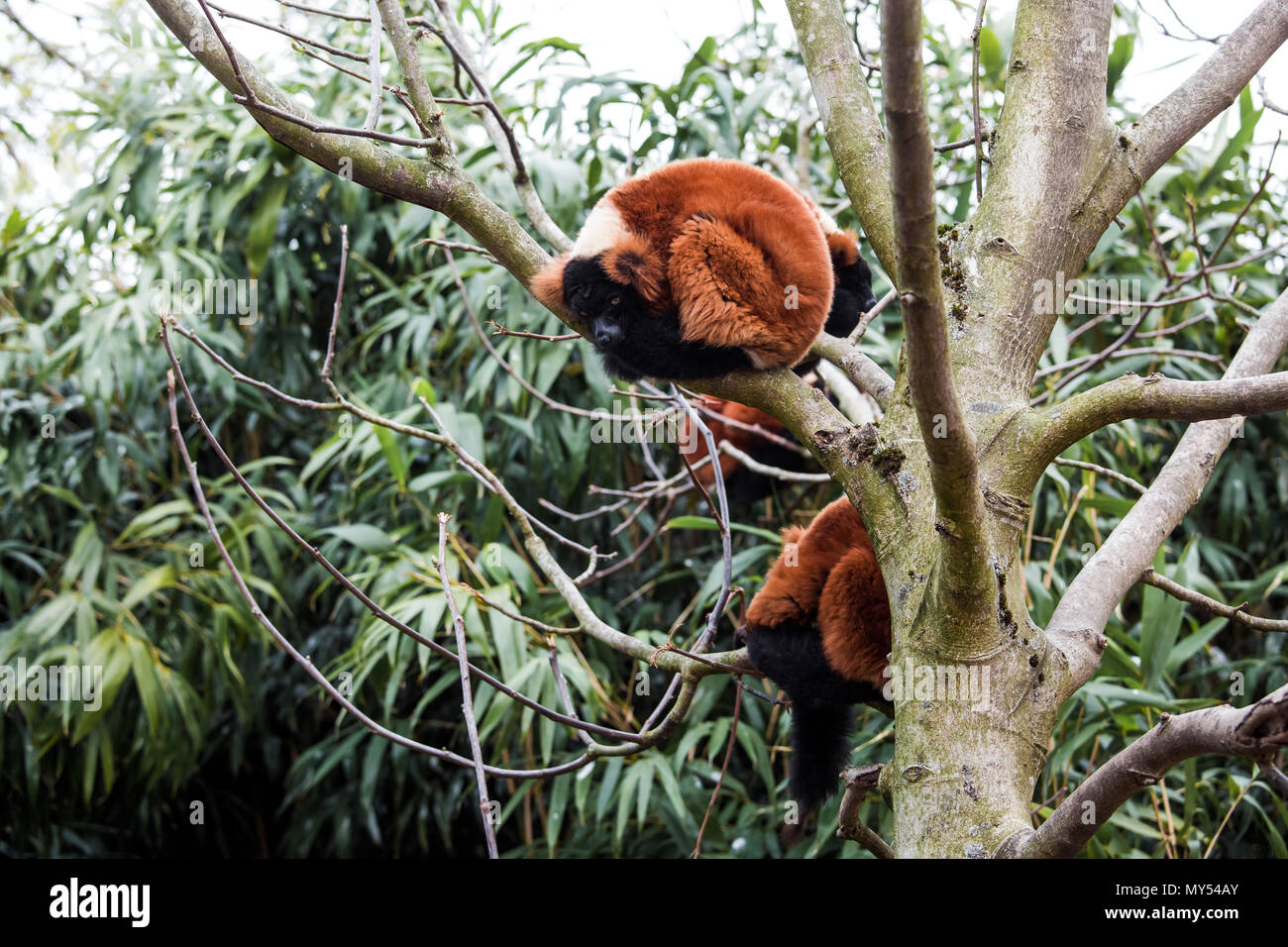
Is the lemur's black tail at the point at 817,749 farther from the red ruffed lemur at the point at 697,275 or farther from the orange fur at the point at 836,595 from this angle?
the red ruffed lemur at the point at 697,275

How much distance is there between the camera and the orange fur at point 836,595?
5.25 ft

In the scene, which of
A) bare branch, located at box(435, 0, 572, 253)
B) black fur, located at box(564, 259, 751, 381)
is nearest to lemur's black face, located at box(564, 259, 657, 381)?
black fur, located at box(564, 259, 751, 381)

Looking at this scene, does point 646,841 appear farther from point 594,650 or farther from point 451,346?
point 451,346

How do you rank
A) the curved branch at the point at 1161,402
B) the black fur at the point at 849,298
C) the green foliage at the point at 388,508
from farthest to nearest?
the green foliage at the point at 388,508, the black fur at the point at 849,298, the curved branch at the point at 1161,402

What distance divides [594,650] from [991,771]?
Result: 6.39 feet

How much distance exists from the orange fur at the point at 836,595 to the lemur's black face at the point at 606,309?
44 centimetres

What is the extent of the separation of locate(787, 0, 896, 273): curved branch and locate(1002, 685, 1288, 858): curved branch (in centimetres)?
74

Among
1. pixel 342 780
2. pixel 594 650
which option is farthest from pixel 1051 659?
pixel 342 780

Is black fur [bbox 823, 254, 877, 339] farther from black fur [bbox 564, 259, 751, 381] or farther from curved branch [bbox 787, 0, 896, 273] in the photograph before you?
curved branch [bbox 787, 0, 896, 273]

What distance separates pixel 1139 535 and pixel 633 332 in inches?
33.9

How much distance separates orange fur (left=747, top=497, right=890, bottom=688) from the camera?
1600 mm

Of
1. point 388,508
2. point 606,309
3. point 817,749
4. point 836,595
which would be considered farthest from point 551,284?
point 388,508

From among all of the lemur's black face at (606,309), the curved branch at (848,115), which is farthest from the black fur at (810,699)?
the curved branch at (848,115)

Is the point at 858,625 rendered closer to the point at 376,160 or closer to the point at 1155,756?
the point at 1155,756
